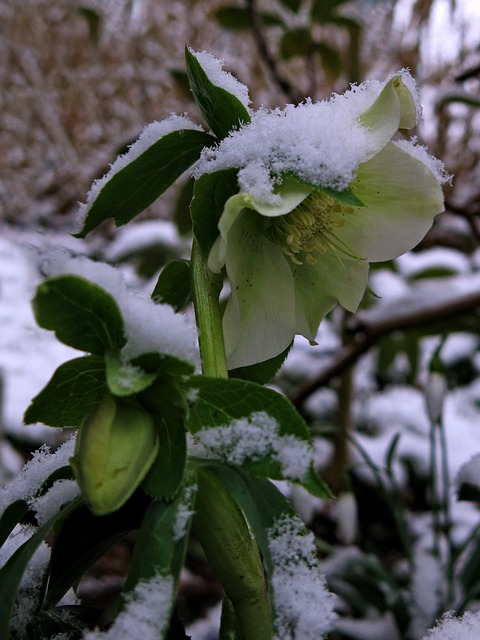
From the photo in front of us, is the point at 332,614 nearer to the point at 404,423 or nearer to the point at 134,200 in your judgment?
the point at 134,200

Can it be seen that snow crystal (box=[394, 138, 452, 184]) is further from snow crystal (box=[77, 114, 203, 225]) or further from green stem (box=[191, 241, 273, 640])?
green stem (box=[191, 241, 273, 640])

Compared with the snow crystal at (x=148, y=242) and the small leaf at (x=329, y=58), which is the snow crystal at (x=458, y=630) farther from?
the small leaf at (x=329, y=58)

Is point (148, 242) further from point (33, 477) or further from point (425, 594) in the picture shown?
point (33, 477)

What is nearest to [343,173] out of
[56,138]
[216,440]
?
[216,440]

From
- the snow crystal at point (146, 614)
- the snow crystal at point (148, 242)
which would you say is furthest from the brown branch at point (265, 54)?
the snow crystal at point (146, 614)

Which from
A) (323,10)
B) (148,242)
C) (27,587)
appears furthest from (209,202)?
(148,242)

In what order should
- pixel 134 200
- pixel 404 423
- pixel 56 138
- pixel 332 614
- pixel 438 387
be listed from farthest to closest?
pixel 56 138, pixel 404 423, pixel 438 387, pixel 134 200, pixel 332 614

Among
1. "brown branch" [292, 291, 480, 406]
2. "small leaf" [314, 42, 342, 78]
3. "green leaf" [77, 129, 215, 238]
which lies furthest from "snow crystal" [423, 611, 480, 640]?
"small leaf" [314, 42, 342, 78]
